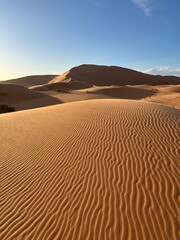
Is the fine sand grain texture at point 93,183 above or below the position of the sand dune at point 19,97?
above

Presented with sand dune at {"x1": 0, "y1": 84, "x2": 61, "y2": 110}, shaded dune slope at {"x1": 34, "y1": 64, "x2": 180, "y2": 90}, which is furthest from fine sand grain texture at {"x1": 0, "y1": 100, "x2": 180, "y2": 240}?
shaded dune slope at {"x1": 34, "y1": 64, "x2": 180, "y2": 90}

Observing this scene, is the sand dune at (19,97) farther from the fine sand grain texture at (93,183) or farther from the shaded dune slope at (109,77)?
the shaded dune slope at (109,77)

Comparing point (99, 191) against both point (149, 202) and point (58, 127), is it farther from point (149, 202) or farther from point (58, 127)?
point (58, 127)

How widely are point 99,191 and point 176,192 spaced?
1.51 meters

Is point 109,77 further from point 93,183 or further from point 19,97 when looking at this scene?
point 93,183

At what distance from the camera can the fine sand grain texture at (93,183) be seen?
135 inches

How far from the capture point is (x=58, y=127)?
852 cm

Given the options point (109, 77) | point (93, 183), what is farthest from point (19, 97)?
point (109, 77)

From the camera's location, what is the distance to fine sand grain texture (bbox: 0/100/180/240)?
344 cm

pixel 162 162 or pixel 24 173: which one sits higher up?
pixel 162 162

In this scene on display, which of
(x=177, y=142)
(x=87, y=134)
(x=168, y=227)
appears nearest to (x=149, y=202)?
(x=168, y=227)

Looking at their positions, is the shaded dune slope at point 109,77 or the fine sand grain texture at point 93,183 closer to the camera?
the fine sand grain texture at point 93,183

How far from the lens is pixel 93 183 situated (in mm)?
4492

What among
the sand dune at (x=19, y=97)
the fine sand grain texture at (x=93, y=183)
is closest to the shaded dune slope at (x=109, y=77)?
the sand dune at (x=19, y=97)
